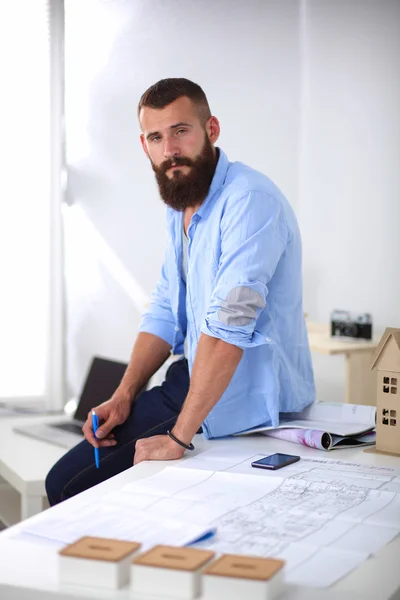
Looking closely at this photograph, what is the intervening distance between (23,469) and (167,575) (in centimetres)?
166

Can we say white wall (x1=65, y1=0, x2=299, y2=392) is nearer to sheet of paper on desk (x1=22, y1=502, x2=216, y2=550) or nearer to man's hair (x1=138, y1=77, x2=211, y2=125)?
man's hair (x1=138, y1=77, x2=211, y2=125)

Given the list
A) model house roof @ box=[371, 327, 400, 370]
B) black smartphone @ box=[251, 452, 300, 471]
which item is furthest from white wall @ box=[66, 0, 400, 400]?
black smartphone @ box=[251, 452, 300, 471]

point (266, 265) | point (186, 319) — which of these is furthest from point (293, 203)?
point (266, 265)

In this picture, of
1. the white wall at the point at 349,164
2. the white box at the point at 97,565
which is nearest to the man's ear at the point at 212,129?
the white box at the point at 97,565

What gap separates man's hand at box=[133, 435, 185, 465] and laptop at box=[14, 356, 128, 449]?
1524 millimetres

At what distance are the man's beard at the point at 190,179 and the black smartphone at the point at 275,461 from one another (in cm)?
57

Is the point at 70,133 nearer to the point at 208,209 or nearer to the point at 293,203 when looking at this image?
the point at 293,203

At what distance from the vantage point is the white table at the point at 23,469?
7.72 ft

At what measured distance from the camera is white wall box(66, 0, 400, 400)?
3.53 meters

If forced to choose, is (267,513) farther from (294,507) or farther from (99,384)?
(99,384)

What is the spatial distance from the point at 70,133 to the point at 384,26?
1.68 metres

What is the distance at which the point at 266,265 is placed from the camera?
1.60m

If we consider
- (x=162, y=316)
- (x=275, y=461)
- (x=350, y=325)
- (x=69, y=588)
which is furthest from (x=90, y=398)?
(x=69, y=588)

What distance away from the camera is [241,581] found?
89 cm
